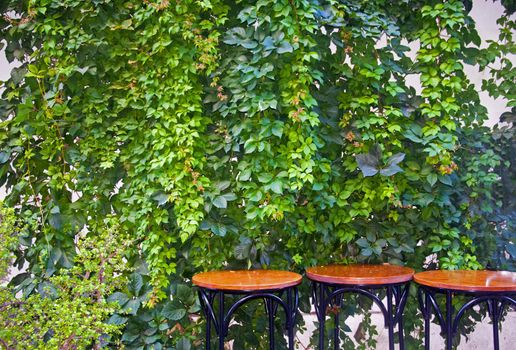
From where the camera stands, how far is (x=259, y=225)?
255 cm

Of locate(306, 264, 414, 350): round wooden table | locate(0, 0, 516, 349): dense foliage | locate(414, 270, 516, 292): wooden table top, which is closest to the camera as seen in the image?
locate(414, 270, 516, 292): wooden table top

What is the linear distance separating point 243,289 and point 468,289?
0.88 m

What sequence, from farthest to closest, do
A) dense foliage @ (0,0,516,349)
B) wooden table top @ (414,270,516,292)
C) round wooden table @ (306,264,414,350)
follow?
dense foliage @ (0,0,516,349)
round wooden table @ (306,264,414,350)
wooden table top @ (414,270,516,292)

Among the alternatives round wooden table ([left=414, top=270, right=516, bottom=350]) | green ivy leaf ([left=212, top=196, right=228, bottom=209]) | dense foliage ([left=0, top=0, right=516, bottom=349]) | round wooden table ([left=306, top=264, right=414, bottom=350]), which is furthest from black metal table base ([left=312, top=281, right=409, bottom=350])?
green ivy leaf ([left=212, top=196, right=228, bottom=209])

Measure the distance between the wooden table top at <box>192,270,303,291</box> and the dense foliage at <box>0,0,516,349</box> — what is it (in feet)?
0.61

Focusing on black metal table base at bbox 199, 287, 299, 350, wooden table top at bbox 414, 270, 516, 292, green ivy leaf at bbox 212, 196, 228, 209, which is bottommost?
black metal table base at bbox 199, 287, 299, 350

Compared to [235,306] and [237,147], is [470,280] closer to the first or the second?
[235,306]

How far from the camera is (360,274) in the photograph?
2344 millimetres

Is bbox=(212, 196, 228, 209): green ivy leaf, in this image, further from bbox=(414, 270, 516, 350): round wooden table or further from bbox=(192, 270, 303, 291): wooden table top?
bbox=(414, 270, 516, 350): round wooden table

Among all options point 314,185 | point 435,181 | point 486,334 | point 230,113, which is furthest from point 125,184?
point 486,334

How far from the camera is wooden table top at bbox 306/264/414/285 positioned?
2242 millimetres

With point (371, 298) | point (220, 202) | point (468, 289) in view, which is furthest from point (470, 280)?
point (220, 202)

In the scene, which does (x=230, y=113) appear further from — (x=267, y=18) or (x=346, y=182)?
(x=346, y=182)

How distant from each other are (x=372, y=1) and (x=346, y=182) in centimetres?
89
